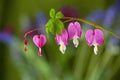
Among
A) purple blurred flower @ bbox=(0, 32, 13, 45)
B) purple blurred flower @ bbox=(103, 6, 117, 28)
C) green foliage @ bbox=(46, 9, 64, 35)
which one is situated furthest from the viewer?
purple blurred flower @ bbox=(0, 32, 13, 45)

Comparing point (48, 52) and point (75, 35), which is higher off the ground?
point (75, 35)

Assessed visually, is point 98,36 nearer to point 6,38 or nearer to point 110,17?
point 110,17

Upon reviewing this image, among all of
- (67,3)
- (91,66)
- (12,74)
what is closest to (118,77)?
(91,66)

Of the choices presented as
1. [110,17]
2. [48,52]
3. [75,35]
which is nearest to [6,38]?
[48,52]

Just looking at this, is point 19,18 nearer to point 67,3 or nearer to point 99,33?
point 67,3

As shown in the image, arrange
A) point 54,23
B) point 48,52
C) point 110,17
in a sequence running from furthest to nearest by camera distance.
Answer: point 48,52 < point 110,17 < point 54,23

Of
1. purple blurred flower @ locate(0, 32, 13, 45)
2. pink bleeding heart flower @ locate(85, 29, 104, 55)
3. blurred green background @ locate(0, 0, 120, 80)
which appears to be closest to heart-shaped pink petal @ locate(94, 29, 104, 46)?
pink bleeding heart flower @ locate(85, 29, 104, 55)

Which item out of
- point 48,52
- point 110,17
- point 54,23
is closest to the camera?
point 54,23

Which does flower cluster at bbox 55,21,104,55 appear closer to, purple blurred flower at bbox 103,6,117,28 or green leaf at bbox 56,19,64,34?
green leaf at bbox 56,19,64,34

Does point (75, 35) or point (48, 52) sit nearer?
point (75, 35)
